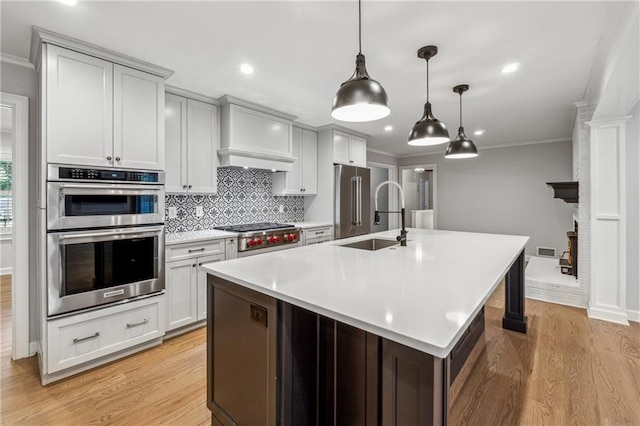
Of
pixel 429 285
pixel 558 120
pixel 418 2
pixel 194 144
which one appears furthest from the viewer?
pixel 558 120

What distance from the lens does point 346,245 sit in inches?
95.0

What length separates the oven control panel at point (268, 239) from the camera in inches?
122

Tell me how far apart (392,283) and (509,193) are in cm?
550

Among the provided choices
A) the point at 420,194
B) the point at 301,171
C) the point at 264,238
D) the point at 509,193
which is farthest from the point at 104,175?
the point at 420,194

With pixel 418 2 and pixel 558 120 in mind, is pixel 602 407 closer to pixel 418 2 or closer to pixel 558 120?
pixel 418 2

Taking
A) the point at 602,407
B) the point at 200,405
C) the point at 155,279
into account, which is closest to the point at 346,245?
the point at 200,405

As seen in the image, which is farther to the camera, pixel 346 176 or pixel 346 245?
pixel 346 176

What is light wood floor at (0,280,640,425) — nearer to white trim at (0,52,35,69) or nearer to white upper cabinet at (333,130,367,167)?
white trim at (0,52,35,69)

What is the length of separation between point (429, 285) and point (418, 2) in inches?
60.2

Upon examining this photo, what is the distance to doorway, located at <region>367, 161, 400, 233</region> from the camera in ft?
19.9

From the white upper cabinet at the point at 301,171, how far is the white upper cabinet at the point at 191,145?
993 mm

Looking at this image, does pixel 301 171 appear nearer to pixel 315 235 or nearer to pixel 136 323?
pixel 315 235

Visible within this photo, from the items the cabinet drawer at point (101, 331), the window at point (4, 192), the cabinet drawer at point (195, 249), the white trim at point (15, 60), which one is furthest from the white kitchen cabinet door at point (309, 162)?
the window at point (4, 192)

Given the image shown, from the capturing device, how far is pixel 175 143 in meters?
2.90
